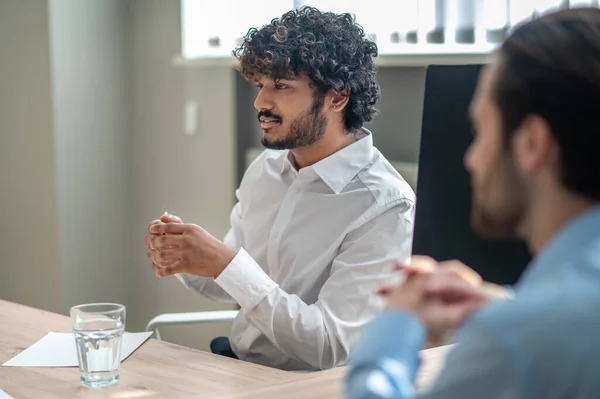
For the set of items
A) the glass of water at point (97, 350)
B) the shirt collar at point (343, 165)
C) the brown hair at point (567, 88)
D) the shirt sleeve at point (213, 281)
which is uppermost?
the brown hair at point (567, 88)

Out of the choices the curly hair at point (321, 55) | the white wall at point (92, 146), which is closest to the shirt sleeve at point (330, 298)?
the curly hair at point (321, 55)

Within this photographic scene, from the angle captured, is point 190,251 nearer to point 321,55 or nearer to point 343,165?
point 343,165

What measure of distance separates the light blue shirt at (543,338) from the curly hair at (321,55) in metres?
1.36

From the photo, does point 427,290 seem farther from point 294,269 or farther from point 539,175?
point 294,269

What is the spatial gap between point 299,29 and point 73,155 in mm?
1481

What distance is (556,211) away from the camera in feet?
2.66

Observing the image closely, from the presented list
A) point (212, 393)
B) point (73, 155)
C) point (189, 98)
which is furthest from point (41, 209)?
point (212, 393)

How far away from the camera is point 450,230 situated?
1373mm

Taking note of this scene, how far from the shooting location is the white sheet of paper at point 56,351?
5.07 ft

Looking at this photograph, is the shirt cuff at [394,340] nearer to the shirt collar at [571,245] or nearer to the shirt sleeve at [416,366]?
the shirt sleeve at [416,366]

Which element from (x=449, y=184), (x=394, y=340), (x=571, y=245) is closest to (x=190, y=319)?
(x=449, y=184)

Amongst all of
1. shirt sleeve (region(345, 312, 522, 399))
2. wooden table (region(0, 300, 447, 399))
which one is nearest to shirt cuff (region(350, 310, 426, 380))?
shirt sleeve (region(345, 312, 522, 399))

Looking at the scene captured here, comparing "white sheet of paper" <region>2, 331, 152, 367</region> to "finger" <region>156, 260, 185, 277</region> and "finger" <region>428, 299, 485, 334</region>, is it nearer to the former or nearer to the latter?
"finger" <region>156, 260, 185, 277</region>

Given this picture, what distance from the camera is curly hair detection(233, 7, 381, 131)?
209cm
